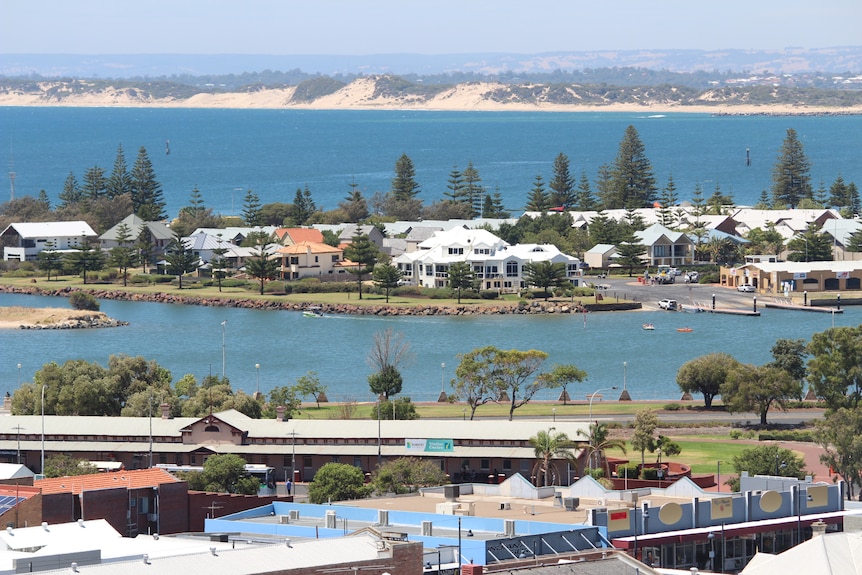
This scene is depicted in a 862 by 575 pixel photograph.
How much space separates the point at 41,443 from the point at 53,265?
5627cm

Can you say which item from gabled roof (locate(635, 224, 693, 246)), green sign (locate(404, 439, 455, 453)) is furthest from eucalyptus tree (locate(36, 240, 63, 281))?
green sign (locate(404, 439, 455, 453))

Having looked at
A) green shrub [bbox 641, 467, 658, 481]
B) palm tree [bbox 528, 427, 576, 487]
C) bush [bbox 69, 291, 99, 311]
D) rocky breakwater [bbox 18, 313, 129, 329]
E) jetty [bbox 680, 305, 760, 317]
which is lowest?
rocky breakwater [bbox 18, 313, 129, 329]

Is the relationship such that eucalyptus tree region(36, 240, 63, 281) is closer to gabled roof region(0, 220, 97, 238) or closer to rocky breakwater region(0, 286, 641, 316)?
gabled roof region(0, 220, 97, 238)

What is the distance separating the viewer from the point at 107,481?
35.1 m

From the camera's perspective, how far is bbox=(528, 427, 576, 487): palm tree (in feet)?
139

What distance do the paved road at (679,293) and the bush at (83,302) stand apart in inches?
904

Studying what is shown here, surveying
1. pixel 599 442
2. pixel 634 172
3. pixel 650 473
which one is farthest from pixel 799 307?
pixel 650 473

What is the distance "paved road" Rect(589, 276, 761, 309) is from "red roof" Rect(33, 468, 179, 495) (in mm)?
52603

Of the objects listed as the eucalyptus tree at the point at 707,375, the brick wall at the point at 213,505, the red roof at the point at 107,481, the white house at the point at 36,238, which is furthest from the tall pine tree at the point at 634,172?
the red roof at the point at 107,481

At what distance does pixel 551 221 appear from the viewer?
108 meters

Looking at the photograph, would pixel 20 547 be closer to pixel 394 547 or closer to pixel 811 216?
pixel 394 547

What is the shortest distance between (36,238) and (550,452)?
67.7m

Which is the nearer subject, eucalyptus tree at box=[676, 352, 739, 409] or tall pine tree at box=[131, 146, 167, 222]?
eucalyptus tree at box=[676, 352, 739, 409]

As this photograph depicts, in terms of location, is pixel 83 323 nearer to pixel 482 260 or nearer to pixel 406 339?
pixel 406 339
